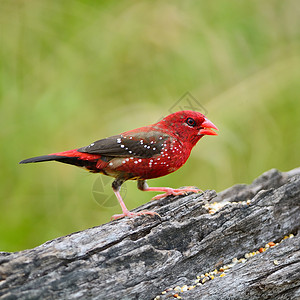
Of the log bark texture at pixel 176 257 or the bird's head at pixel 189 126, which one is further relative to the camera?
the bird's head at pixel 189 126

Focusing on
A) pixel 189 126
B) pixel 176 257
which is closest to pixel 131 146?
pixel 189 126

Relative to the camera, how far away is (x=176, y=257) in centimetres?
345

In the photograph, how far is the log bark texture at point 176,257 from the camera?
3.08 metres

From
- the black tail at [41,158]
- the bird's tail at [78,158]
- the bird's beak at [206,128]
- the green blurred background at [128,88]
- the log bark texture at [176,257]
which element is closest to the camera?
the log bark texture at [176,257]

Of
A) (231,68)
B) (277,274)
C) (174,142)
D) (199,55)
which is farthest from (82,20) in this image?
(277,274)

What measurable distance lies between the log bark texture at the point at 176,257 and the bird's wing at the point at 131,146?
0.43 m

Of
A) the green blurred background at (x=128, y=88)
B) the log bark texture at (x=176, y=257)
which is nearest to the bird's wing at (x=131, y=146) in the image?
the log bark texture at (x=176, y=257)

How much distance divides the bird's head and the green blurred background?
1.29 m

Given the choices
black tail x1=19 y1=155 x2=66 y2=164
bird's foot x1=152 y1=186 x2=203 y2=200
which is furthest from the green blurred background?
black tail x1=19 y1=155 x2=66 y2=164

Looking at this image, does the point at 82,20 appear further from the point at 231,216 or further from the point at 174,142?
the point at 231,216

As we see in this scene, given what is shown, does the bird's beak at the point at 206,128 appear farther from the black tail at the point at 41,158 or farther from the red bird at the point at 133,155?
the black tail at the point at 41,158

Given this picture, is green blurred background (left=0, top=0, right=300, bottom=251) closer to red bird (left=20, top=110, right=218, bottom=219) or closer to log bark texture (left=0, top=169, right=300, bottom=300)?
red bird (left=20, top=110, right=218, bottom=219)

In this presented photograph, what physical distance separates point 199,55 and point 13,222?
2.76 meters

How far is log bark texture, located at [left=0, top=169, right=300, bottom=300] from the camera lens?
3.08 meters
